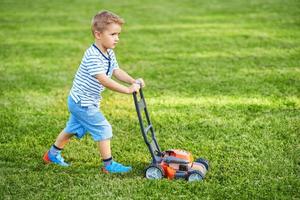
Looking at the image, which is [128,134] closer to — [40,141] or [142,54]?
[40,141]

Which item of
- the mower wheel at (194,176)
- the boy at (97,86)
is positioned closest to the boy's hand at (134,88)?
the boy at (97,86)

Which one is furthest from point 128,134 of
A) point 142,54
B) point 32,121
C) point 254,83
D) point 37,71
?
point 142,54

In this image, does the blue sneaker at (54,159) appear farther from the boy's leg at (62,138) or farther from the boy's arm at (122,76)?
the boy's arm at (122,76)

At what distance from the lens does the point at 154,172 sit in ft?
14.0

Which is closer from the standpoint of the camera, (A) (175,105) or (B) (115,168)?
(B) (115,168)

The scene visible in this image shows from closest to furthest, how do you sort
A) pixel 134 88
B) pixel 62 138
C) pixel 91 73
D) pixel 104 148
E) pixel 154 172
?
pixel 134 88, pixel 91 73, pixel 154 172, pixel 104 148, pixel 62 138

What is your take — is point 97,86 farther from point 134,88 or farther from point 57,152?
point 57,152

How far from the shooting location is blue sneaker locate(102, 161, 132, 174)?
4.41 meters

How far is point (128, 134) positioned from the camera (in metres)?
5.34

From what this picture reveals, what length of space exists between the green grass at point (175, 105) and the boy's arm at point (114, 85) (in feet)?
2.63

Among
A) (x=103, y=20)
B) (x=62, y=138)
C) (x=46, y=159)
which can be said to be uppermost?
(x=103, y=20)

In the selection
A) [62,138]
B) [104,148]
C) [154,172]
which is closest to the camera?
[154,172]

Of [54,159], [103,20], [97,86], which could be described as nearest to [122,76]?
[97,86]

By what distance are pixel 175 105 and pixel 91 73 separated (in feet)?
7.16
